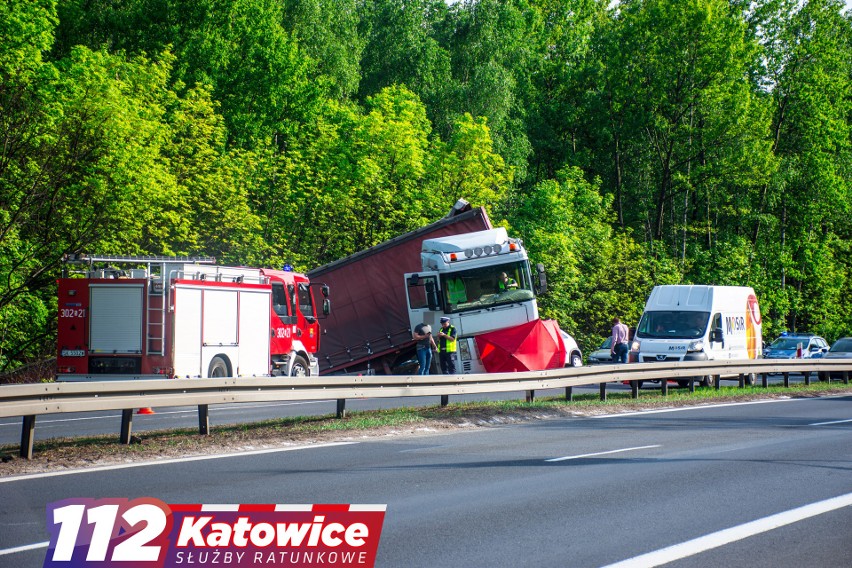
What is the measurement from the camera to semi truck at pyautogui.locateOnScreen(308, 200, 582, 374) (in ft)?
77.5

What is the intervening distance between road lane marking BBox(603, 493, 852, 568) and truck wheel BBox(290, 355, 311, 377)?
657 inches

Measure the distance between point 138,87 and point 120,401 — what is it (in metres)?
24.0

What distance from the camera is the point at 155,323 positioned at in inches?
801

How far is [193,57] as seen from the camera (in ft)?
157

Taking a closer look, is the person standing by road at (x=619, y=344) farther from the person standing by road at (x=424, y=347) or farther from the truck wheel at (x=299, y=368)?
the truck wheel at (x=299, y=368)

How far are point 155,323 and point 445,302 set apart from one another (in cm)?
725

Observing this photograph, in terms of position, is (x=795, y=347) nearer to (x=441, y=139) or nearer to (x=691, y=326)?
(x=691, y=326)

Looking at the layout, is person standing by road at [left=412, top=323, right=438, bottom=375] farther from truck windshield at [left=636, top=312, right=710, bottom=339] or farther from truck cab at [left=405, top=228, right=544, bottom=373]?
truck windshield at [left=636, top=312, right=710, bottom=339]

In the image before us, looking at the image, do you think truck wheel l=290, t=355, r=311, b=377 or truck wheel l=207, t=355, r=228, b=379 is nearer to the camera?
truck wheel l=207, t=355, r=228, b=379

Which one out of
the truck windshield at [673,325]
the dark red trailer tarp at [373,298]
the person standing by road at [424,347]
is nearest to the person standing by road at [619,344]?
the truck windshield at [673,325]

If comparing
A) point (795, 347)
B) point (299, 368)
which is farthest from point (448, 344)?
point (795, 347)

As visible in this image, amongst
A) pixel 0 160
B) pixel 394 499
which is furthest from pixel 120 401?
pixel 0 160

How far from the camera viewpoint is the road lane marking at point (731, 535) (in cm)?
654

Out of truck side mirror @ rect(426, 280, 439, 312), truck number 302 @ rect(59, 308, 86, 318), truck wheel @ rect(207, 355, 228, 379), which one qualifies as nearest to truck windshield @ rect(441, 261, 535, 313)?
truck side mirror @ rect(426, 280, 439, 312)
